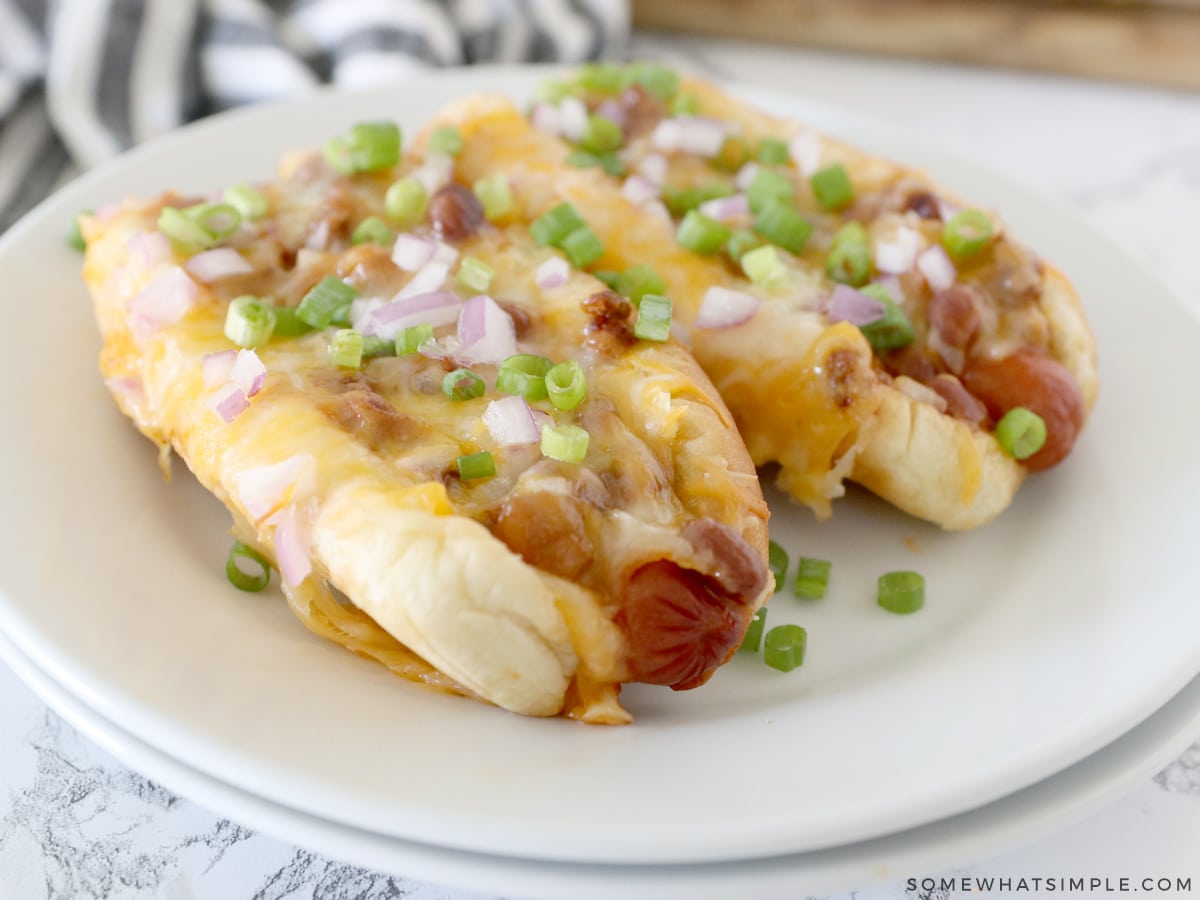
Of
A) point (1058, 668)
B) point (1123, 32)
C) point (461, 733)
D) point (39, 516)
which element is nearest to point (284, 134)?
point (39, 516)

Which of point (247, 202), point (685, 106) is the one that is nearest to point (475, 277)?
point (247, 202)

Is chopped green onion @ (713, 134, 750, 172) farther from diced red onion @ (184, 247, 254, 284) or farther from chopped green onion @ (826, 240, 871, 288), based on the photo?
diced red onion @ (184, 247, 254, 284)

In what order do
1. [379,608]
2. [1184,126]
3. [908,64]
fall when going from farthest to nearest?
[908,64] < [1184,126] < [379,608]

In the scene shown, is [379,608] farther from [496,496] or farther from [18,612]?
[18,612]

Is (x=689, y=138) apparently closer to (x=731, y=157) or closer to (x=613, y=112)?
(x=731, y=157)

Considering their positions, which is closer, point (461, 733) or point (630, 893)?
point (630, 893)

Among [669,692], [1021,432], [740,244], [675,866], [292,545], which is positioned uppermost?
[740,244]

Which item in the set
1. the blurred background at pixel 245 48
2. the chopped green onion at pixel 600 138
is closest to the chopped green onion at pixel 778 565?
the chopped green onion at pixel 600 138
